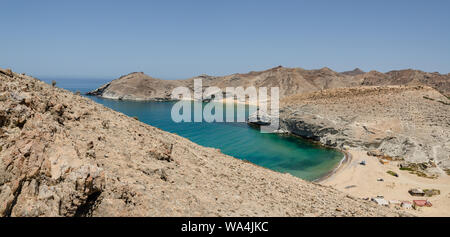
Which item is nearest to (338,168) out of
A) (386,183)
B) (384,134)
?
(386,183)

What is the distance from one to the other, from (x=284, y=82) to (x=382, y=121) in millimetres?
78677

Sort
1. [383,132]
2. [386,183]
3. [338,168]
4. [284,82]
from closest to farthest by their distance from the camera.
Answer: [386,183]
[338,168]
[383,132]
[284,82]

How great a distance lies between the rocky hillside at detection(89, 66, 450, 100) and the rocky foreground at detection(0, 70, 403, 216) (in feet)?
330

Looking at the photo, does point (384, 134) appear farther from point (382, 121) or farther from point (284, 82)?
point (284, 82)

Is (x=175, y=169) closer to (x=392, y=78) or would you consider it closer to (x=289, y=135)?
(x=289, y=135)

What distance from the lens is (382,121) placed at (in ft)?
130

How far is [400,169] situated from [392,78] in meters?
110

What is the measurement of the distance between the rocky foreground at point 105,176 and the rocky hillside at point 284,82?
100490mm

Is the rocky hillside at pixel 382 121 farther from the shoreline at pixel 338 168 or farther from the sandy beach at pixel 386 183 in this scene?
the sandy beach at pixel 386 183

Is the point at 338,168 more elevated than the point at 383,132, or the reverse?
the point at 383,132

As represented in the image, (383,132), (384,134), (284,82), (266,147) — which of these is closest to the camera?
(384,134)

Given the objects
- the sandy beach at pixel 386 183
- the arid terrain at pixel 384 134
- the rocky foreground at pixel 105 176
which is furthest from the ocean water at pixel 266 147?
the rocky foreground at pixel 105 176

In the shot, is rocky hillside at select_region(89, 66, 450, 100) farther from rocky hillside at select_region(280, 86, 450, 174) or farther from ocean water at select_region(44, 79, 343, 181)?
rocky hillside at select_region(280, 86, 450, 174)

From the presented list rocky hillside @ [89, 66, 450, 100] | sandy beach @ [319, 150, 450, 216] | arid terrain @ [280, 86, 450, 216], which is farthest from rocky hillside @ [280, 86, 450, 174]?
rocky hillside @ [89, 66, 450, 100]
